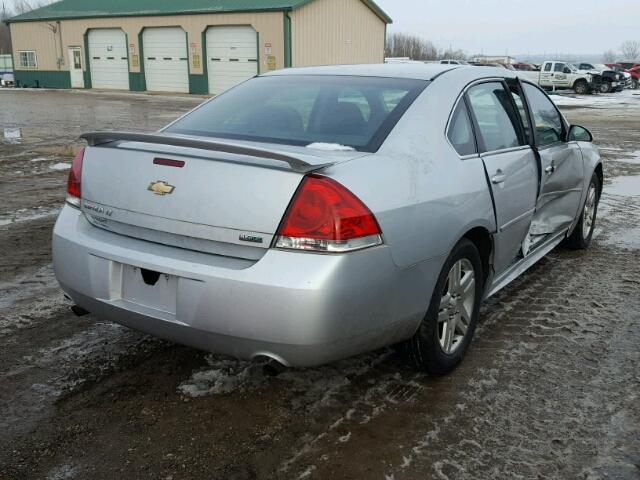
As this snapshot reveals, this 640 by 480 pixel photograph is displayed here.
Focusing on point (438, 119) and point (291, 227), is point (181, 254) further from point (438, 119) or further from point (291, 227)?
point (438, 119)

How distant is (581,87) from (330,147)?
131 feet

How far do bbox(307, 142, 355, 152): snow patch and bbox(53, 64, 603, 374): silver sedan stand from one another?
0.06 ft

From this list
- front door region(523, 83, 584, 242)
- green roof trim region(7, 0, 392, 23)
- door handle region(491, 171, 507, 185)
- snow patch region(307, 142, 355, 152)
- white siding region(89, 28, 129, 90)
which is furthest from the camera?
white siding region(89, 28, 129, 90)

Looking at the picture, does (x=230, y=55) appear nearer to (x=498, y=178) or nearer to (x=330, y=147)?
(x=498, y=178)

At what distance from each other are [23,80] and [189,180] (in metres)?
45.5

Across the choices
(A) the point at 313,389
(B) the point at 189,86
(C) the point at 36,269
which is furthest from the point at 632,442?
(B) the point at 189,86

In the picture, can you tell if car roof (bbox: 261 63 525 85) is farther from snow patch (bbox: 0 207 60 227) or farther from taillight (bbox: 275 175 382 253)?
snow patch (bbox: 0 207 60 227)

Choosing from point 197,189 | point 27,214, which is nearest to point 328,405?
point 197,189

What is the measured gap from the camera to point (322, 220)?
2525 mm

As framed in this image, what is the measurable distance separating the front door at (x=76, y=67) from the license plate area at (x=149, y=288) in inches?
1568

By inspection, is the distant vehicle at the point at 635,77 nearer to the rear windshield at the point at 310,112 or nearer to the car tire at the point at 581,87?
the car tire at the point at 581,87

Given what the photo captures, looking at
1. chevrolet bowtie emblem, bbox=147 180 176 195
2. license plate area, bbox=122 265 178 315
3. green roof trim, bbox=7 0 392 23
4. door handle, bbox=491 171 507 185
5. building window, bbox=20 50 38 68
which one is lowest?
license plate area, bbox=122 265 178 315

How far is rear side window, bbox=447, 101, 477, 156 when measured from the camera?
3.32 metres

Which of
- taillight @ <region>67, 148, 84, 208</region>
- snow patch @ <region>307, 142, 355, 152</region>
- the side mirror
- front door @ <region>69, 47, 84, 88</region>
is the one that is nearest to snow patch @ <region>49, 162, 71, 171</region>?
taillight @ <region>67, 148, 84, 208</region>
